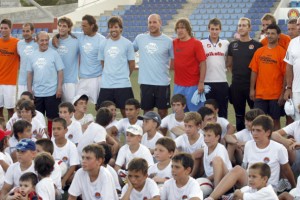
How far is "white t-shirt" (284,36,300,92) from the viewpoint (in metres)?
10.2

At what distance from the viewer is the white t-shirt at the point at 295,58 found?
10.2m

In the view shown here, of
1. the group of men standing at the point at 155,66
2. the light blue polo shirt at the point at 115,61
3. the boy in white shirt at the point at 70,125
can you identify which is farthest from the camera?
the light blue polo shirt at the point at 115,61

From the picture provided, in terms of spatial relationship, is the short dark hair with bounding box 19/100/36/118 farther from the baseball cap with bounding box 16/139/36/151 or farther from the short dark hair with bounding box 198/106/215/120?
the short dark hair with bounding box 198/106/215/120

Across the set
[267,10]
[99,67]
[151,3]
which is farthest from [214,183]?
[151,3]

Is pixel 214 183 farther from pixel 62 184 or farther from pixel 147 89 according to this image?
pixel 147 89

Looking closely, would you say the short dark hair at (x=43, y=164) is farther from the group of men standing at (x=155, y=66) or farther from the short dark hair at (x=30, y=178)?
the group of men standing at (x=155, y=66)

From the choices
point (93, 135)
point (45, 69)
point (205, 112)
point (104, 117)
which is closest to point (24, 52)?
point (45, 69)

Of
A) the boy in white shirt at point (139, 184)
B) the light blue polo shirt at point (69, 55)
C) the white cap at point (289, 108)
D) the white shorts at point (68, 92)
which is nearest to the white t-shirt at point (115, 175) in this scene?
the boy in white shirt at point (139, 184)

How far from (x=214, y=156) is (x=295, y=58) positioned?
2.41m

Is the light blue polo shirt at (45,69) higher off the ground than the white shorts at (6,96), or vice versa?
the light blue polo shirt at (45,69)

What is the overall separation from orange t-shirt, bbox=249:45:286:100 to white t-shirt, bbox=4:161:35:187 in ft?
13.6

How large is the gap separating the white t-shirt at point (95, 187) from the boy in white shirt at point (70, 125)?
7.23ft

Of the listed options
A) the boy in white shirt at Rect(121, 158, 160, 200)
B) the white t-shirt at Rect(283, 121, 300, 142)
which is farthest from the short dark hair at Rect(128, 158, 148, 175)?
the white t-shirt at Rect(283, 121, 300, 142)

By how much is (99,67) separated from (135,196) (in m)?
4.46
